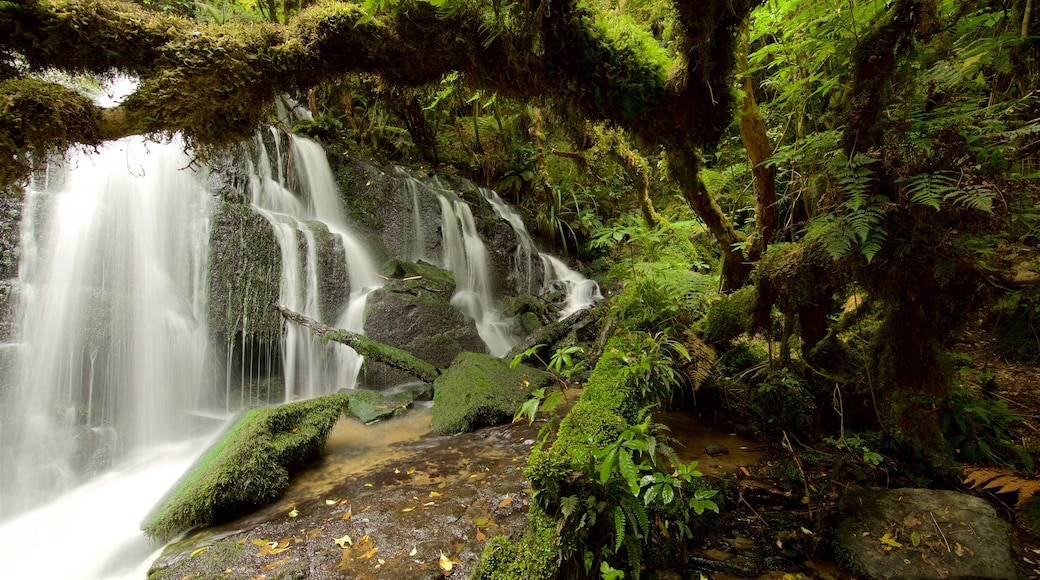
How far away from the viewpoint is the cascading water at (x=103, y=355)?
14.2 ft

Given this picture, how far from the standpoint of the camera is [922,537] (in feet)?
8.89

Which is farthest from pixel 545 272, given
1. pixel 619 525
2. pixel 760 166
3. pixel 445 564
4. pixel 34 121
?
pixel 34 121

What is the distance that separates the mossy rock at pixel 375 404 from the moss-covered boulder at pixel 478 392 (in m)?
0.53

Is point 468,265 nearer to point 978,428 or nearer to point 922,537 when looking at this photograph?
point 978,428

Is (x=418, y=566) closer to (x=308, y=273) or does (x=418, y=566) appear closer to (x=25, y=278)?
(x=308, y=273)

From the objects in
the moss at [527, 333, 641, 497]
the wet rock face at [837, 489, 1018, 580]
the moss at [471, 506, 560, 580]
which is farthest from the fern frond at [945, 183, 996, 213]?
the moss at [471, 506, 560, 580]

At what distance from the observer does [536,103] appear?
3514mm

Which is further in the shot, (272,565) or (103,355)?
(103,355)

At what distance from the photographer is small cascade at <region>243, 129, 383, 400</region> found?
24.0 ft

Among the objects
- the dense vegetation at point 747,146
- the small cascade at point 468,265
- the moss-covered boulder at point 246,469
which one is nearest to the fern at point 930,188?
the dense vegetation at point 747,146

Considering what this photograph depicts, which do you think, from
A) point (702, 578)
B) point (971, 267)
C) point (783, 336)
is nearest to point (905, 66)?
point (971, 267)

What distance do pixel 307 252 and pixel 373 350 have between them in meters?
2.74

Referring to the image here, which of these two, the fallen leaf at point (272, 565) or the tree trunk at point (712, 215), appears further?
the tree trunk at point (712, 215)

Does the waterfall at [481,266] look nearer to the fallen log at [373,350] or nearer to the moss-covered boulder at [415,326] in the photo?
the moss-covered boulder at [415,326]
